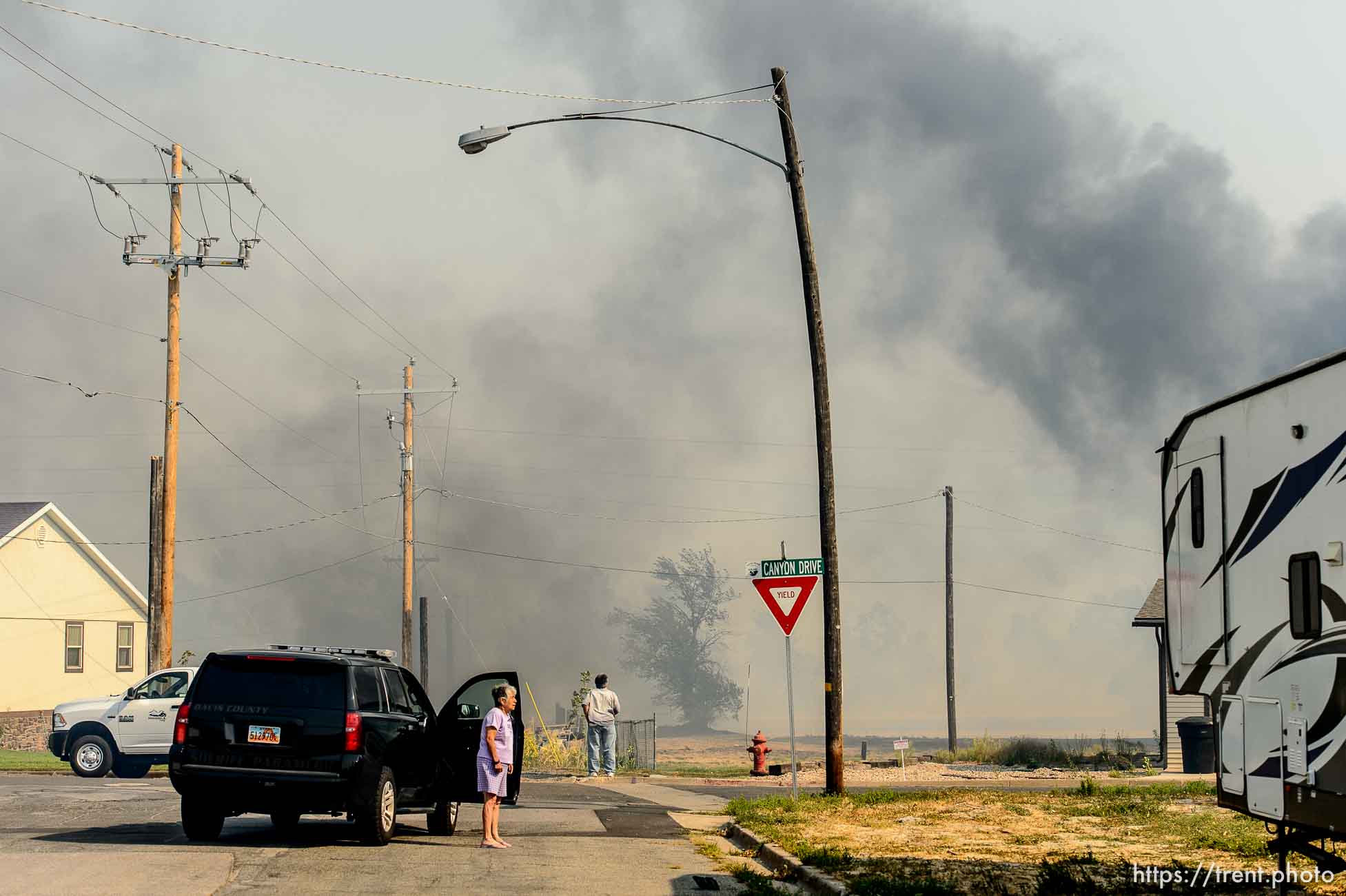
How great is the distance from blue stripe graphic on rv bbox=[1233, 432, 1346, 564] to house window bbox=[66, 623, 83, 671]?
47.7 metres

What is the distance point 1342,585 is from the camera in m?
8.88

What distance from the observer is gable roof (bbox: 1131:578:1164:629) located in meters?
35.6

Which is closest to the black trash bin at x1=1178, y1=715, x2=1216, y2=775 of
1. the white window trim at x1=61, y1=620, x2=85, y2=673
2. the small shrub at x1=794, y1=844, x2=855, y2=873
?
the small shrub at x1=794, y1=844, x2=855, y2=873

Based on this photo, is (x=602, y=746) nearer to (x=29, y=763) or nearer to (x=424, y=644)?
(x=29, y=763)

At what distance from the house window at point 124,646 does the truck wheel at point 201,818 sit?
41.7 meters

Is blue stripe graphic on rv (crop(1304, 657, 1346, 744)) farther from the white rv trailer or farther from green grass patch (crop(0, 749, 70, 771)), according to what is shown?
green grass patch (crop(0, 749, 70, 771))

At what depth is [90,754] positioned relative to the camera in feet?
88.0

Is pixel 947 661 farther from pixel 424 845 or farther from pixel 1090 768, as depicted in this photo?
pixel 424 845

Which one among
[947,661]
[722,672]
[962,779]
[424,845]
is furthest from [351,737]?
[722,672]

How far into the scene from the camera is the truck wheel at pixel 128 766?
2706 centimetres

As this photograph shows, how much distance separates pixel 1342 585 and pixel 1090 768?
26.1 metres

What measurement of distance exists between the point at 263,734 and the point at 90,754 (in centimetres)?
1500

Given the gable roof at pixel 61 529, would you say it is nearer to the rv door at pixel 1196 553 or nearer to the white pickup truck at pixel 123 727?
the white pickup truck at pixel 123 727

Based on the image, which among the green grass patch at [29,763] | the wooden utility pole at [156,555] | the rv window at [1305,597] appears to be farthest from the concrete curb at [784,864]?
the wooden utility pole at [156,555]
